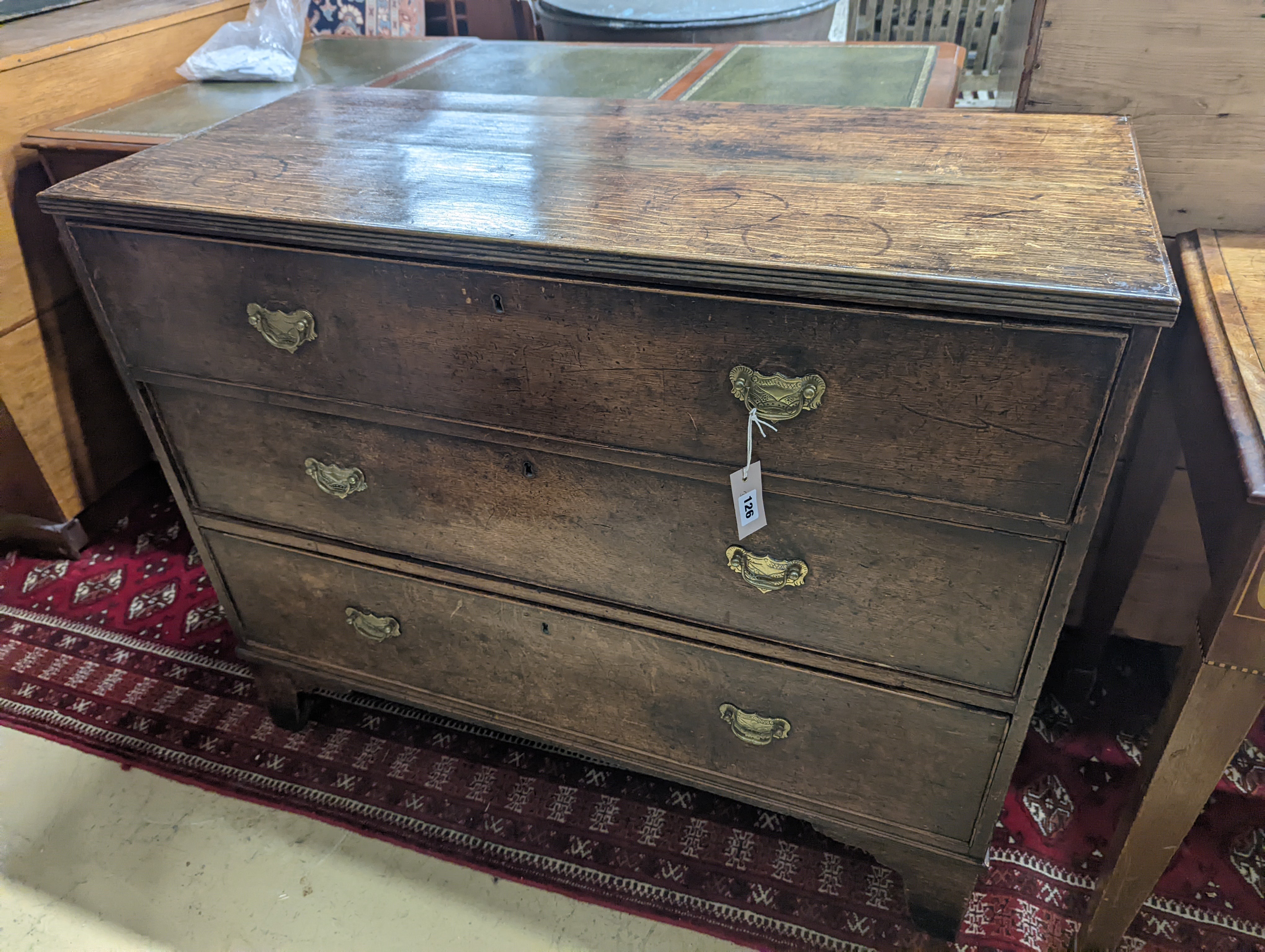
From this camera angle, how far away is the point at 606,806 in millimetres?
1455

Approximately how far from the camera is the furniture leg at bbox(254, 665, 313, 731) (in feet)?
5.02

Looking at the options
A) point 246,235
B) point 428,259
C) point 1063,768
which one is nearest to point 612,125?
point 428,259

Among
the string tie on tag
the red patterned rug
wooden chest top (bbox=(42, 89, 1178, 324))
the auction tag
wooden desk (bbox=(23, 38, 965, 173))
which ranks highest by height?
wooden chest top (bbox=(42, 89, 1178, 324))

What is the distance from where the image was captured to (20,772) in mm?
1545

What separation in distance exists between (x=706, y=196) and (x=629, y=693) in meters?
0.72

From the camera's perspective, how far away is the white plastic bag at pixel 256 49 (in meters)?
1.90

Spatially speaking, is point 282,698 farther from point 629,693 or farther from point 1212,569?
point 1212,569

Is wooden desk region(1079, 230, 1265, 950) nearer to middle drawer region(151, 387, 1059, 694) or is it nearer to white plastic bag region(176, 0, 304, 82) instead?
middle drawer region(151, 387, 1059, 694)

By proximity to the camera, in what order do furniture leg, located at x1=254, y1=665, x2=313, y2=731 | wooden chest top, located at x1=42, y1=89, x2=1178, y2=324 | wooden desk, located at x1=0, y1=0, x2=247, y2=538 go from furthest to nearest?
wooden desk, located at x1=0, y1=0, x2=247, y2=538, furniture leg, located at x1=254, y1=665, x2=313, y2=731, wooden chest top, located at x1=42, y1=89, x2=1178, y2=324

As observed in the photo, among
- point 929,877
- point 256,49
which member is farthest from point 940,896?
point 256,49

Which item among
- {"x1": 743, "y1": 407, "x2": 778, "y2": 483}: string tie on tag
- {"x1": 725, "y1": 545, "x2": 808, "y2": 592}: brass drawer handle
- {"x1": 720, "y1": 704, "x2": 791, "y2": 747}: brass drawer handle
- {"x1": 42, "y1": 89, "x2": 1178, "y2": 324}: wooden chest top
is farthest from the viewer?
{"x1": 720, "y1": 704, "x2": 791, "y2": 747}: brass drawer handle

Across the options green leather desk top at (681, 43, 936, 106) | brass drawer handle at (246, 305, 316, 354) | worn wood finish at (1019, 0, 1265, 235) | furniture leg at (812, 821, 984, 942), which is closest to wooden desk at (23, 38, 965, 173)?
green leather desk top at (681, 43, 936, 106)

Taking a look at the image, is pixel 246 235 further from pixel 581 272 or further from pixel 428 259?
pixel 581 272

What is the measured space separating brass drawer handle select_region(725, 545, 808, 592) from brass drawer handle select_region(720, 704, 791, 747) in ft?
0.75
